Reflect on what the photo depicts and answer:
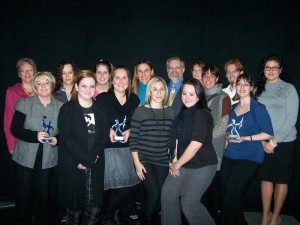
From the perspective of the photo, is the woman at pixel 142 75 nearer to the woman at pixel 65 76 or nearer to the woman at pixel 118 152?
the woman at pixel 118 152

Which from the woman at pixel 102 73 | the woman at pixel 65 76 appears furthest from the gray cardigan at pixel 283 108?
the woman at pixel 65 76

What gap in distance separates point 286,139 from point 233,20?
1875 millimetres

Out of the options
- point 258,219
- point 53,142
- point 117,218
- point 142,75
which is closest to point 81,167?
point 53,142

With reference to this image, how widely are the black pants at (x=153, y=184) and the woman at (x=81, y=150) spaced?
475mm

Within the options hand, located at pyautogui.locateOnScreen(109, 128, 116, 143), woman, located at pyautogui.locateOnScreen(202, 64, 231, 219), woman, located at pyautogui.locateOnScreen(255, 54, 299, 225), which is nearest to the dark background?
woman, located at pyautogui.locateOnScreen(255, 54, 299, 225)

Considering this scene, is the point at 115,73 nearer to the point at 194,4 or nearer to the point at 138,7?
the point at 138,7

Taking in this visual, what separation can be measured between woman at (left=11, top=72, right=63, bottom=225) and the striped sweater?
827 millimetres

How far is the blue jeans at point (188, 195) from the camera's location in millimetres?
2312

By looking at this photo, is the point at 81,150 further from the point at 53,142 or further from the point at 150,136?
the point at 150,136

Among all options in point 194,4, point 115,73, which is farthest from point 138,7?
point 115,73

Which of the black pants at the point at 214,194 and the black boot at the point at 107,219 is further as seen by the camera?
the black pants at the point at 214,194

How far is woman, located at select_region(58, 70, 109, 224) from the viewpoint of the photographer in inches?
92.8

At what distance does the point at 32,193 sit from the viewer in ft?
8.36

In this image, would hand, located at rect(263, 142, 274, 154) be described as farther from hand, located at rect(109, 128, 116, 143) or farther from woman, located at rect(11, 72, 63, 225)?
woman, located at rect(11, 72, 63, 225)
